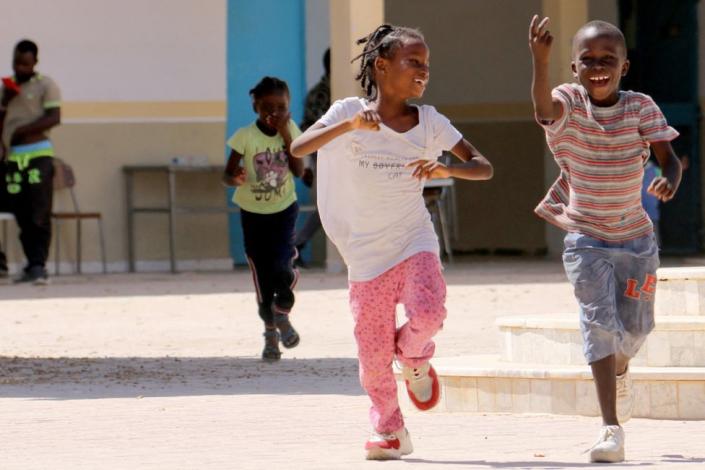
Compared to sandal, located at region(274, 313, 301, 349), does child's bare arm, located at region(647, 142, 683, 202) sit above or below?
above

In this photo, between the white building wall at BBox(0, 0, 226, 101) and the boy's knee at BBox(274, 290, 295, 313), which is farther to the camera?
the white building wall at BBox(0, 0, 226, 101)

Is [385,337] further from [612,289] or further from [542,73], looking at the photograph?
[542,73]

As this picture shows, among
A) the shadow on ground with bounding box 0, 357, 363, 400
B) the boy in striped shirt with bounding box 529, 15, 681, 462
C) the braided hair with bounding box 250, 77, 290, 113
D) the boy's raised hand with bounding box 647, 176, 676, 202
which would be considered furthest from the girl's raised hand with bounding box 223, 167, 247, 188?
the boy's raised hand with bounding box 647, 176, 676, 202

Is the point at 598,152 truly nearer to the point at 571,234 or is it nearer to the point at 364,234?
the point at 571,234

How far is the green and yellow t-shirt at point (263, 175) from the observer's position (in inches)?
393

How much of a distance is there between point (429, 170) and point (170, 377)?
3.61 m

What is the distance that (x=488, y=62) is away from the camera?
19859mm

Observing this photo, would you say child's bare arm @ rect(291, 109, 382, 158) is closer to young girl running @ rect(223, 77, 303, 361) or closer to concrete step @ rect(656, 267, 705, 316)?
concrete step @ rect(656, 267, 705, 316)

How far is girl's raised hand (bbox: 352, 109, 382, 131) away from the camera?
240 inches

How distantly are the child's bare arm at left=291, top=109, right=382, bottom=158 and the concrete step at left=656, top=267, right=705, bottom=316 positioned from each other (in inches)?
98.7

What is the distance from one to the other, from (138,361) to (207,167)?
7037mm

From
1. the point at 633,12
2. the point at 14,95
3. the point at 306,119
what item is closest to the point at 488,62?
the point at 633,12

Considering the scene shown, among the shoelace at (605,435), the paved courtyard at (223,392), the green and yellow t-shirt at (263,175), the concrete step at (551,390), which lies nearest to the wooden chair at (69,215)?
the paved courtyard at (223,392)

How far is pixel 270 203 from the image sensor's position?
998 cm
